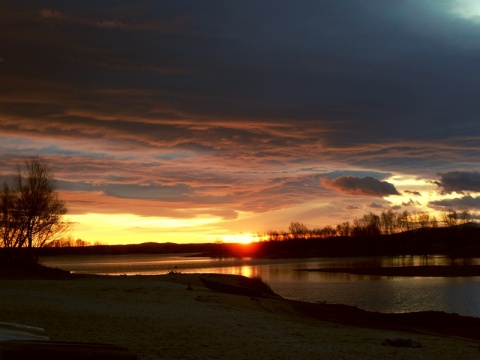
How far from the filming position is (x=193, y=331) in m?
19.5

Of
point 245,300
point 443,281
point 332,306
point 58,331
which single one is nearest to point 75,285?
point 245,300

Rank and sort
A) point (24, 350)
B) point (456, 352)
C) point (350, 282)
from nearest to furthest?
1. point (24, 350)
2. point (456, 352)
3. point (350, 282)

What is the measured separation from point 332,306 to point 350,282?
25.9 m

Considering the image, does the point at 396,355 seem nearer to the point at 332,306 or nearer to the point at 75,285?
the point at 332,306

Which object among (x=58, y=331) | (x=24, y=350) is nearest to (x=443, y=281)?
(x=58, y=331)

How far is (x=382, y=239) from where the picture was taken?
188 m

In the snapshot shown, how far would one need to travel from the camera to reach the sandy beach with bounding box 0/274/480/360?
16.7 metres

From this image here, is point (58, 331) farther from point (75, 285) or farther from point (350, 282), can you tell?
point (350, 282)

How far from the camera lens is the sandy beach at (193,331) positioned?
16.7m

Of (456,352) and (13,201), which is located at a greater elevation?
(13,201)

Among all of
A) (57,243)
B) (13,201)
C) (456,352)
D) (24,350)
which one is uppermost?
(13,201)

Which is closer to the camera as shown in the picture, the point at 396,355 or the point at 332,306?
the point at 396,355

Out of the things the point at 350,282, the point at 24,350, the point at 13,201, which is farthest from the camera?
the point at 350,282

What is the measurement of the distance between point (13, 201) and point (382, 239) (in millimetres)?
150574
